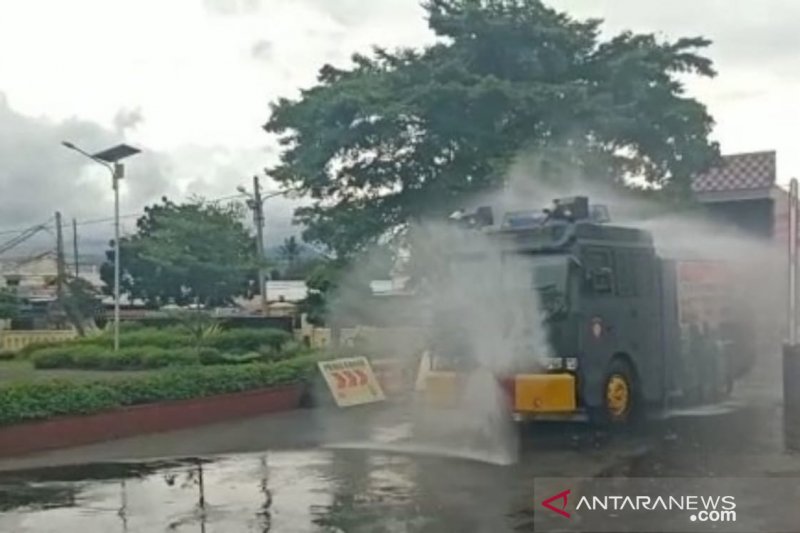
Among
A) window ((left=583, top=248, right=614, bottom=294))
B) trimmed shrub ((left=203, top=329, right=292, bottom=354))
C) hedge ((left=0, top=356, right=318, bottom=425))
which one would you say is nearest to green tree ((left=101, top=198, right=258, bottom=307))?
trimmed shrub ((left=203, top=329, right=292, bottom=354))

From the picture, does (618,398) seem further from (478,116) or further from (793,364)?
(478,116)

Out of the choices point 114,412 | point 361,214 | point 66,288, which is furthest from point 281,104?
point 66,288

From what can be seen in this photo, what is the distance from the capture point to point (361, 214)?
2039 centimetres

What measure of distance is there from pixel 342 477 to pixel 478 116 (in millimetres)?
10960

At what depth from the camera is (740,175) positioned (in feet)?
71.9

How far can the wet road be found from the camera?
8.19 meters

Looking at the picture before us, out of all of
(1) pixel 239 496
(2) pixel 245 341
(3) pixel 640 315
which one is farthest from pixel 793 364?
(2) pixel 245 341

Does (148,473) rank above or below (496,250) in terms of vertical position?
below

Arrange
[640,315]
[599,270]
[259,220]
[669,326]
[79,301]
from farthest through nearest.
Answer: [79,301]
[259,220]
[669,326]
[640,315]
[599,270]

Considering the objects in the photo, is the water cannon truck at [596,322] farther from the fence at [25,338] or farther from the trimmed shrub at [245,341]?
the fence at [25,338]

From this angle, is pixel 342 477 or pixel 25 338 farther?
pixel 25 338

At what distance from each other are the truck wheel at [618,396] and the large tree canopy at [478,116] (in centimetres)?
681

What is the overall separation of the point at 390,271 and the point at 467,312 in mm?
7823

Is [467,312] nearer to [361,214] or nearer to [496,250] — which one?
[496,250]
